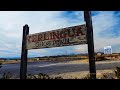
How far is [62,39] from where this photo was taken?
5477 millimetres

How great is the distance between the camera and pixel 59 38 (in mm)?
5574

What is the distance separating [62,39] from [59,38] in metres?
0.13

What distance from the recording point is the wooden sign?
204 inches

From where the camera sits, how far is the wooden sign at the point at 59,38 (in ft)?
17.0

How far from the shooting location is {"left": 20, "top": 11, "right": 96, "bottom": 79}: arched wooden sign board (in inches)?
200

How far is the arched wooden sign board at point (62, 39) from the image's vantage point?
16.7 ft
